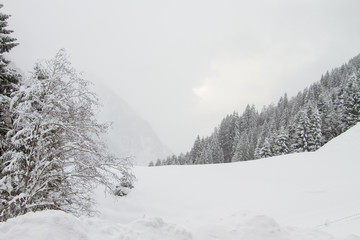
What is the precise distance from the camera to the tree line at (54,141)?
6684 millimetres

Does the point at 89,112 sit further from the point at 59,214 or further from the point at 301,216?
the point at 301,216

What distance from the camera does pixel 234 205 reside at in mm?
14469

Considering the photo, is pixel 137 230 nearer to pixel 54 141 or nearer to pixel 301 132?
pixel 54 141

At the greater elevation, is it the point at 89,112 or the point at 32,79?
the point at 32,79

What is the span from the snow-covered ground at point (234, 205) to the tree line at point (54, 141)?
1.33 meters

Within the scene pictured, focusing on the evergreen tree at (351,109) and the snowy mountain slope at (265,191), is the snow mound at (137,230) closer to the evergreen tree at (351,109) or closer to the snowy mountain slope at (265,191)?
the snowy mountain slope at (265,191)

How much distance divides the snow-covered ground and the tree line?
1.33 metres

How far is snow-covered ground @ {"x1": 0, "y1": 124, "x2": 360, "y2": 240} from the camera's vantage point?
4.79 meters

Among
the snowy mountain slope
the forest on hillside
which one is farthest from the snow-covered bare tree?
the forest on hillside

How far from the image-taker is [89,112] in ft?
24.2

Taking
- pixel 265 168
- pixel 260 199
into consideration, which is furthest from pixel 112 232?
pixel 265 168

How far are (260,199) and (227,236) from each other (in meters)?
10.5

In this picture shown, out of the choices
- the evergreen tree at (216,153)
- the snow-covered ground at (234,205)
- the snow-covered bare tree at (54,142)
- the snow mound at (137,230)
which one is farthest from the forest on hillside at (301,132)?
the snow-covered bare tree at (54,142)

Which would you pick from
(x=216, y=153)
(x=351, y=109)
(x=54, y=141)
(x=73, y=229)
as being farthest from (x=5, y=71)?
(x=216, y=153)
